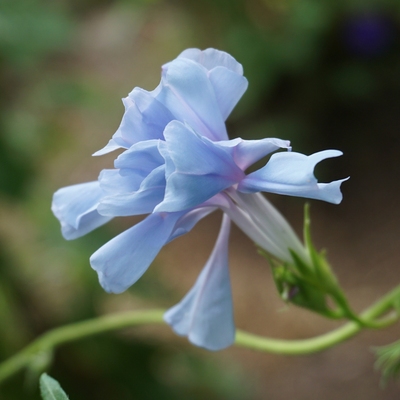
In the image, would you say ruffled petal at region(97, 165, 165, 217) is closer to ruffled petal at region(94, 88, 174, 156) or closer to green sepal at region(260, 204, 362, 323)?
ruffled petal at region(94, 88, 174, 156)

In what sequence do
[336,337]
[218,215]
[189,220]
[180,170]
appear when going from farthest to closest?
[218,215], [336,337], [189,220], [180,170]

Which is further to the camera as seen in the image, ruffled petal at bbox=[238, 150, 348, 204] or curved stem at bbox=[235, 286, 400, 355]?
curved stem at bbox=[235, 286, 400, 355]

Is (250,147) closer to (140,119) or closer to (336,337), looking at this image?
(140,119)

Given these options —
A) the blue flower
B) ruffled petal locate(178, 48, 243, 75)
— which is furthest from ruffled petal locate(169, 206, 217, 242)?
ruffled petal locate(178, 48, 243, 75)

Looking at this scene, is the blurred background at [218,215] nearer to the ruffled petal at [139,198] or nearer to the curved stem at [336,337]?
the curved stem at [336,337]

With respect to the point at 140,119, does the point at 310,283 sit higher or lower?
lower

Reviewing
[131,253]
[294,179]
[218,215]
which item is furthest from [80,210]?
[218,215]

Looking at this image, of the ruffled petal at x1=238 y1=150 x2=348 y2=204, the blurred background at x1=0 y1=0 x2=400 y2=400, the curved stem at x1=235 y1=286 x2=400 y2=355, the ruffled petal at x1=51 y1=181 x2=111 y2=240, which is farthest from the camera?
the blurred background at x1=0 y1=0 x2=400 y2=400
